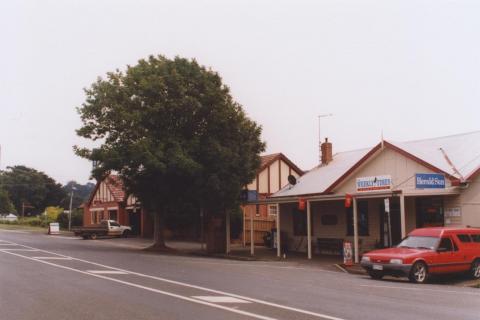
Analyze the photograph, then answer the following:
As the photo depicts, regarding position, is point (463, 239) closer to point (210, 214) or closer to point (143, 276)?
point (143, 276)

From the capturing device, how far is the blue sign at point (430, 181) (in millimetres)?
20983

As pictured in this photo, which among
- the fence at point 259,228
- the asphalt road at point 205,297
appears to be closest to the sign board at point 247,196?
the fence at point 259,228

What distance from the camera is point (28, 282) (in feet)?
46.2

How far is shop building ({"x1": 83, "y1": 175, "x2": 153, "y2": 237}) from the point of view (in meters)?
50.8

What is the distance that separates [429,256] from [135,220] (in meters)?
39.6

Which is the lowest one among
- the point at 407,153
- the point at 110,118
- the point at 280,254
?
the point at 280,254

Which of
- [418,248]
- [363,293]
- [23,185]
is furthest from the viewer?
[23,185]

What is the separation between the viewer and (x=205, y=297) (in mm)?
11758

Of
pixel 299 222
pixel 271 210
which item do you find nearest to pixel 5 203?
pixel 271 210

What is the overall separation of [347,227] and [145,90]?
12.5 metres

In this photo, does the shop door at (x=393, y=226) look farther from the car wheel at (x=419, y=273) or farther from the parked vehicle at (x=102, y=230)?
the parked vehicle at (x=102, y=230)

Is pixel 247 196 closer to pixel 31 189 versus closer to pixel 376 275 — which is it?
pixel 376 275

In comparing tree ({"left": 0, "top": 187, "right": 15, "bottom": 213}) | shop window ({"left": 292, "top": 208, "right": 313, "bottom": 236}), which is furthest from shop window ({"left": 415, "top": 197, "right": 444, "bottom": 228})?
tree ({"left": 0, "top": 187, "right": 15, "bottom": 213})

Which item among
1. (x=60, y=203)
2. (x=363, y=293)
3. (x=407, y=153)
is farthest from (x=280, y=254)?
(x=60, y=203)
